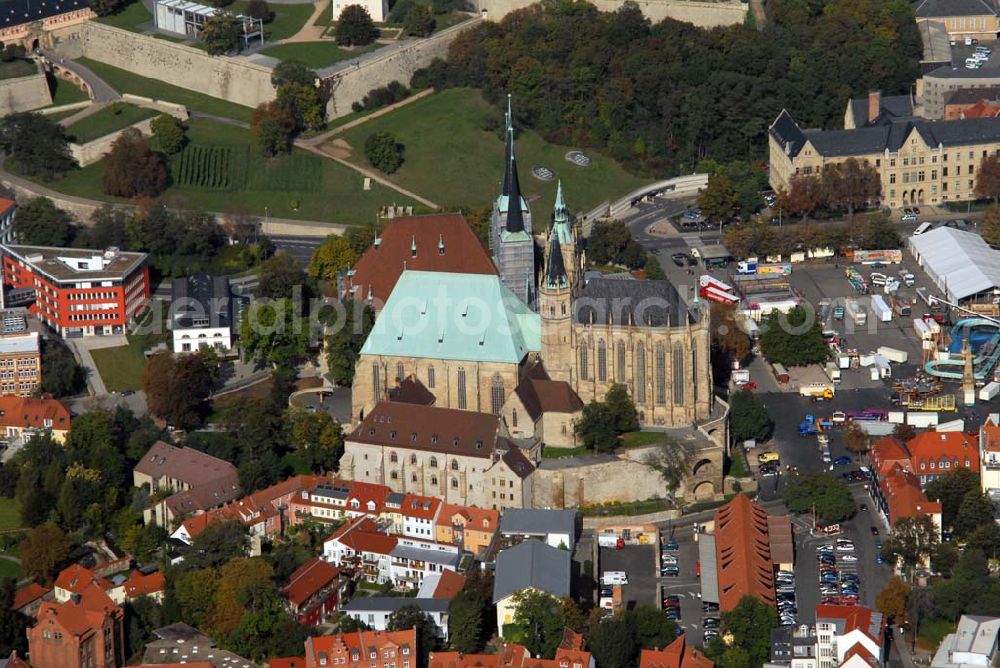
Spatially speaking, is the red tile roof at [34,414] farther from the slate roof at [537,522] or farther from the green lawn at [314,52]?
the green lawn at [314,52]

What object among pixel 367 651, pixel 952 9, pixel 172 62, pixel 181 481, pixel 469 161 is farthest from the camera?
pixel 952 9

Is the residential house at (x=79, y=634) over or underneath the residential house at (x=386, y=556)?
underneath

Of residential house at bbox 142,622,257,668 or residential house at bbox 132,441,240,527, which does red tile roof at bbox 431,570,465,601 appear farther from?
residential house at bbox 132,441,240,527

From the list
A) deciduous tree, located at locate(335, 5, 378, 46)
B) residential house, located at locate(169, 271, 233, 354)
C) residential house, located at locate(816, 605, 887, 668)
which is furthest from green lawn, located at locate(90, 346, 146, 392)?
residential house, located at locate(816, 605, 887, 668)

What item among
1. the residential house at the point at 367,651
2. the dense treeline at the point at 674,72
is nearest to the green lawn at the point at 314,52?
the dense treeline at the point at 674,72

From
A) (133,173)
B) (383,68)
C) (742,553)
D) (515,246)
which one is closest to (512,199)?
(515,246)

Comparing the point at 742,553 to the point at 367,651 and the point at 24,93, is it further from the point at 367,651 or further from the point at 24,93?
the point at 24,93

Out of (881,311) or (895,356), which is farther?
(881,311)
